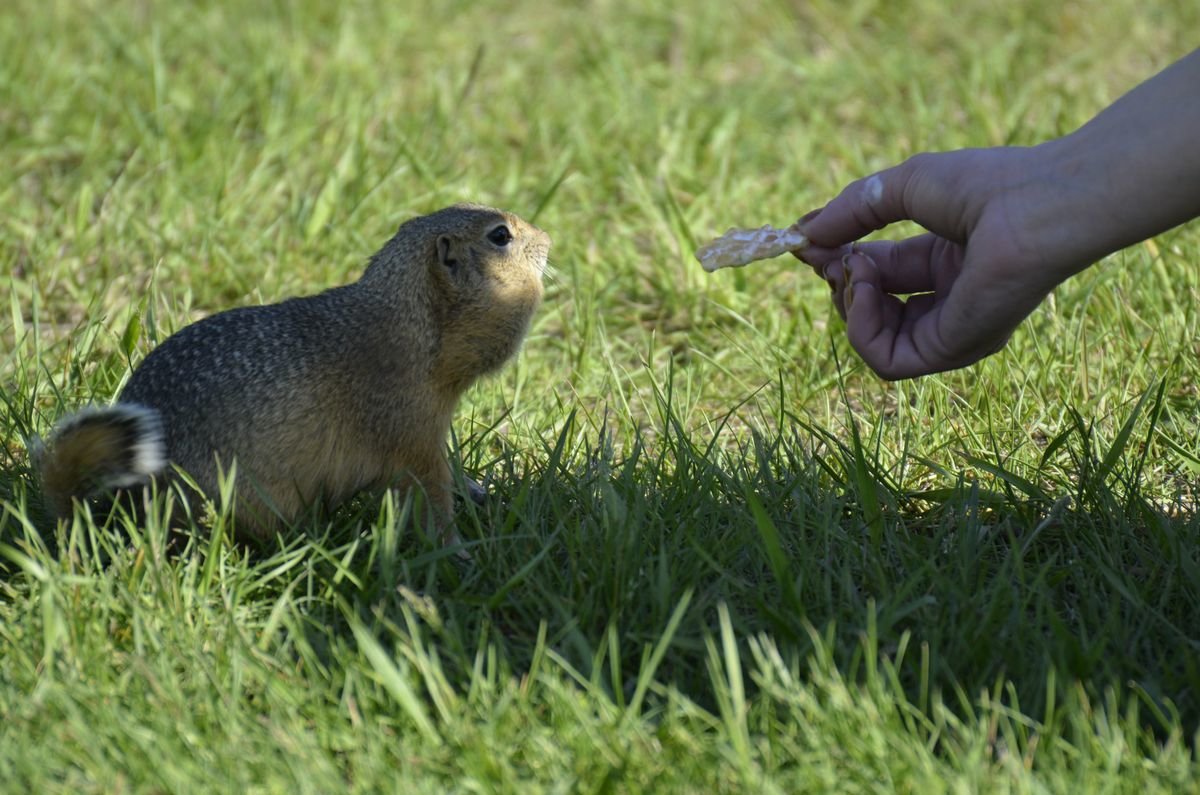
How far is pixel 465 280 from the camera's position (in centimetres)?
351

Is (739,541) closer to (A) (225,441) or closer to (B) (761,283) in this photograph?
(A) (225,441)

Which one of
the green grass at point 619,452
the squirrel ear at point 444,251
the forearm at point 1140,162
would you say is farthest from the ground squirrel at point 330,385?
the forearm at point 1140,162

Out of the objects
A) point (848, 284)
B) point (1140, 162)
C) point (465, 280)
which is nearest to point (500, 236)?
point (465, 280)

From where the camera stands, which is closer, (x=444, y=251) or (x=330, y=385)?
(x=330, y=385)

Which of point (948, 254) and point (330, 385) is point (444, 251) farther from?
point (948, 254)

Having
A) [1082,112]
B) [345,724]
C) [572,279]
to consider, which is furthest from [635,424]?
[1082,112]

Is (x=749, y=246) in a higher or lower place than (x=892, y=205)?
lower

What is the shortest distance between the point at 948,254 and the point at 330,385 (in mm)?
1428

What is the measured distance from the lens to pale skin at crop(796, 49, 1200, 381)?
2625 mm

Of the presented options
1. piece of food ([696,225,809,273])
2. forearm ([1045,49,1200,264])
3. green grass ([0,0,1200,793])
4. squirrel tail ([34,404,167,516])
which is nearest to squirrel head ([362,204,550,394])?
green grass ([0,0,1200,793])

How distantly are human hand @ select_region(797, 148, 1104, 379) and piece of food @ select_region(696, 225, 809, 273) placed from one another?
0.05 meters

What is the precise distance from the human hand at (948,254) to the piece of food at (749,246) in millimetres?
46

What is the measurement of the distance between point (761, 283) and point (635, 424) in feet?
3.90

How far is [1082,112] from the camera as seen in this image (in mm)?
5641
